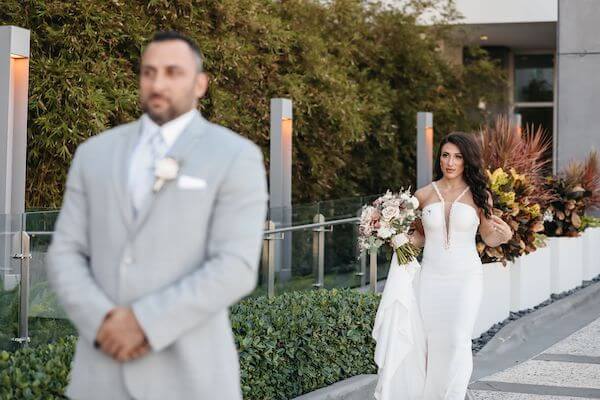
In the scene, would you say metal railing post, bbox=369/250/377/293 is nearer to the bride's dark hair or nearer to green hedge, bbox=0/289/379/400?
green hedge, bbox=0/289/379/400

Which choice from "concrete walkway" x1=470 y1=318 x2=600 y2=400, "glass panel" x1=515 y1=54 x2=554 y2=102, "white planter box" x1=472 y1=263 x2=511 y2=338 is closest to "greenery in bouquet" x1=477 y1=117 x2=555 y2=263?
"white planter box" x1=472 y1=263 x2=511 y2=338

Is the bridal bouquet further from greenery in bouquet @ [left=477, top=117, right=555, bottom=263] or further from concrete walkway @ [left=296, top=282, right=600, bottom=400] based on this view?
greenery in bouquet @ [left=477, top=117, right=555, bottom=263]

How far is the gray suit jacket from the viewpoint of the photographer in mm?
3295

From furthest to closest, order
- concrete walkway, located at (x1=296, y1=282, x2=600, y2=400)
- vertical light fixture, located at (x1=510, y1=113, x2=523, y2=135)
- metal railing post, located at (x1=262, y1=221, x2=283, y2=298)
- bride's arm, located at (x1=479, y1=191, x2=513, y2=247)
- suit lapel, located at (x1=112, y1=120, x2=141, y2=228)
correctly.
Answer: vertical light fixture, located at (x1=510, y1=113, x2=523, y2=135)
metal railing post, located at (x1=262, y1=221, x2=283, y2=298)
concrete walkway, located at (x1=296, y1=282, x2=600, y2=400)
bride's arm, located at (x1=479, y1=191, x2=513, y2=247)
suit lapel, located at (x1=112, y1=120, x2=141, y2=228)

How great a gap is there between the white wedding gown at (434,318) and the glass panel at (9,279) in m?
2.33

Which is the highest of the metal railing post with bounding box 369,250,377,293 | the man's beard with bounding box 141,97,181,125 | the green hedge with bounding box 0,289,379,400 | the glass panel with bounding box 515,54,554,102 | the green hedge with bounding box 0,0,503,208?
the glass panel with bounding box 515,54,554,102

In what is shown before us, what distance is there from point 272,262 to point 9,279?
399 cm

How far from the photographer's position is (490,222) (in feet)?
25.6

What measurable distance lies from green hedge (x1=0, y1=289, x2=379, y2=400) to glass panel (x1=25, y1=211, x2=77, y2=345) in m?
0.26

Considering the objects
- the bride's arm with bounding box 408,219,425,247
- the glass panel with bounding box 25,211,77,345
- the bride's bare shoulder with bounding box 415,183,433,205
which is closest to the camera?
the glass panel with bounding box 25,211,77,345

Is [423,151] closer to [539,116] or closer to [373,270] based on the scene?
[373,270]

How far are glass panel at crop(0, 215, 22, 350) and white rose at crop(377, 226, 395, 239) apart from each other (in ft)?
7.63

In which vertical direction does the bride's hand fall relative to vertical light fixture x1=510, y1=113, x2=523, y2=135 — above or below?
below

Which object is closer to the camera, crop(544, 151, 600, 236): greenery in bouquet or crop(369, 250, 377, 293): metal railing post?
crop(369, 250, 377, 293): metal railing post
